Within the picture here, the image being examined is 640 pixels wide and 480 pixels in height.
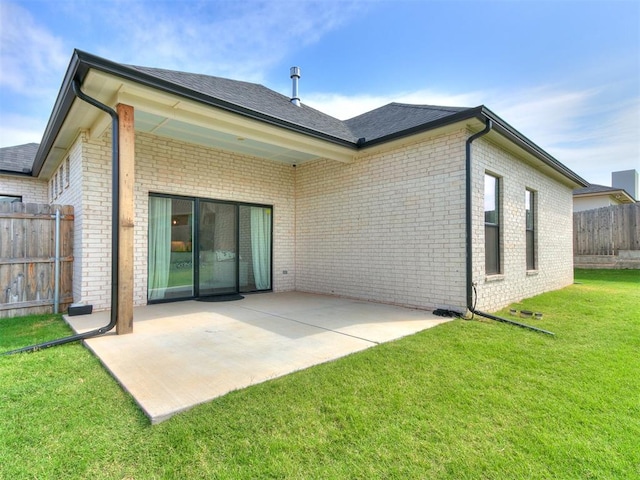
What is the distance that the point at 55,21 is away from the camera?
5812mm

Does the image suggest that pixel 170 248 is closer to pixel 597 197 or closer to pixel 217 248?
pixel 217 248

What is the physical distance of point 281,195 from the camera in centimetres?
826

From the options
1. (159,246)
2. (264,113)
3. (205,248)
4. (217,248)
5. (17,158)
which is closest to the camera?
(264,113)

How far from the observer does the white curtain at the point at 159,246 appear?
6.19m

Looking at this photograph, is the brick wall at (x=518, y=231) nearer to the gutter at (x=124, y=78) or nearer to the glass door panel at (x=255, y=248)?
the gutter at (x=124, y=78)

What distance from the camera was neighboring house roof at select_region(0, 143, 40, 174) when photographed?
27.2 ft

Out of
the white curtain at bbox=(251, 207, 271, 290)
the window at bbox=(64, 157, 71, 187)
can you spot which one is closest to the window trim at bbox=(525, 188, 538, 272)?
the white curtain at bbox=(251, 207, 271, 290)

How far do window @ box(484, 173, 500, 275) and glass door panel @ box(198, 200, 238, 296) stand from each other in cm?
523

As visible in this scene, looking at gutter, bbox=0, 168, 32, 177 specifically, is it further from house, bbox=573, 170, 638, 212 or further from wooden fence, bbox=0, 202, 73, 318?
house, bbox=573, 170, 638, 212

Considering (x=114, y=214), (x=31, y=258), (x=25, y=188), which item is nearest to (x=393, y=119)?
(x=114, y=214)

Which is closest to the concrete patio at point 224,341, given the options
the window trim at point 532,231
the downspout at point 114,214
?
the downspout at point 114,214

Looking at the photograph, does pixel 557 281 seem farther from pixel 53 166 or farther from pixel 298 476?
pixel 53 166

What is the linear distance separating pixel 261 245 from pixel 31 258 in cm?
423

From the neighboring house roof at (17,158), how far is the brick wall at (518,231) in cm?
1078
